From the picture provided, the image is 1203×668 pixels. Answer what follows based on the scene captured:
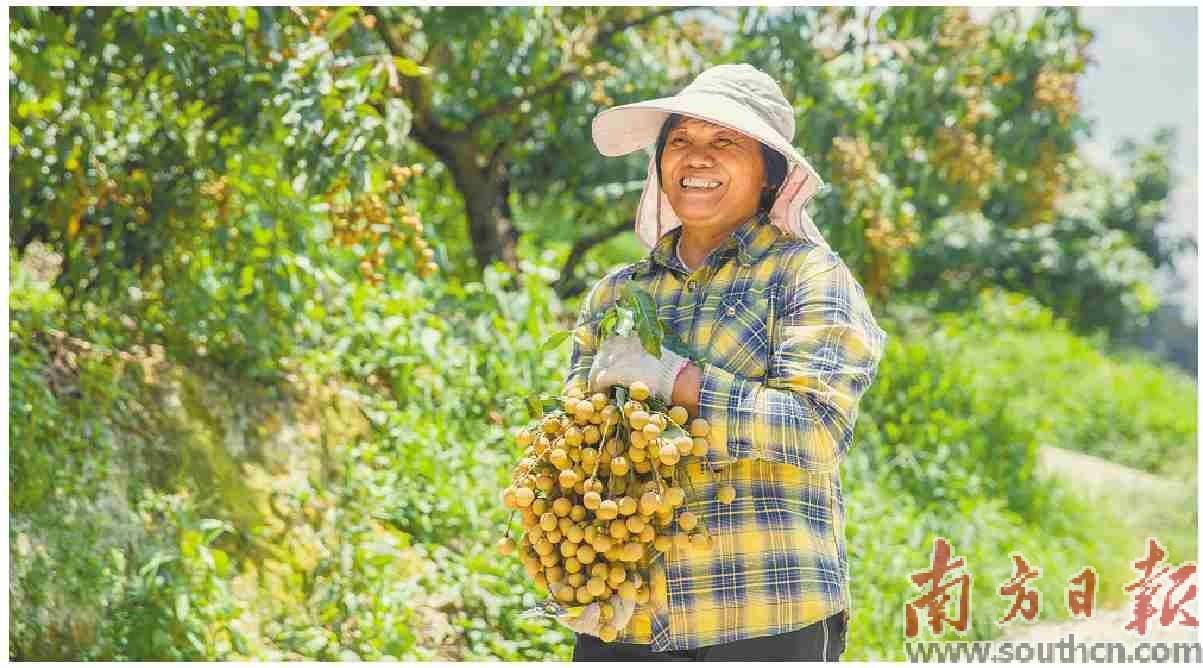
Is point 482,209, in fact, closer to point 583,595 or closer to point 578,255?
point 578,255

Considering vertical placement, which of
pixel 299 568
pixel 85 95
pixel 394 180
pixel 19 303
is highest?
pixel 85 95

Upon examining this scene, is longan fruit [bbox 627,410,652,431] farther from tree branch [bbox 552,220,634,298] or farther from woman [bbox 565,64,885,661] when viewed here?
tree branch [bbox 552,220,634,298]

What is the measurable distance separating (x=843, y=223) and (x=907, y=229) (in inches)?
23.1

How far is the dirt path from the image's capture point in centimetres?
404

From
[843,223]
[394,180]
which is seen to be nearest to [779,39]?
[843,223]

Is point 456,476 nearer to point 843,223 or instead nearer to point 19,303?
point 19,303

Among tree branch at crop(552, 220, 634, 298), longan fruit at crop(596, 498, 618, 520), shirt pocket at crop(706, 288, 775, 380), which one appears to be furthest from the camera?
tree branch at crop(552, 220, 634, 298)

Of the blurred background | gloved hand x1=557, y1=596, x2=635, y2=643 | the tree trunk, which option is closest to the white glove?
gloved hand x1=557, y1=596, x2=635, y2=643

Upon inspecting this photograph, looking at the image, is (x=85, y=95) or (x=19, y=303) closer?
(x=85, y=95)

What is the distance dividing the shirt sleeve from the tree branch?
3650 mm

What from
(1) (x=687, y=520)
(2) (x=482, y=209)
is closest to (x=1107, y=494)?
(2) (x=482, y=209)

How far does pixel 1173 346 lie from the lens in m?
15.5

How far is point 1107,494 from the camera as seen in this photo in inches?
232

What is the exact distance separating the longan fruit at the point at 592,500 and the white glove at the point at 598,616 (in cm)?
14
